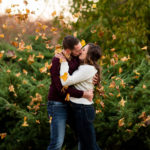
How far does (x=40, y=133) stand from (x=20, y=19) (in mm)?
1610

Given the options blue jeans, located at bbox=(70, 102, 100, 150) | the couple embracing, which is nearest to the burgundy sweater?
the couple embracing

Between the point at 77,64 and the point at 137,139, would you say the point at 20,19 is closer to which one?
the point at 77,64

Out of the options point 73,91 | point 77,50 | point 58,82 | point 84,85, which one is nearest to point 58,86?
point 58,82

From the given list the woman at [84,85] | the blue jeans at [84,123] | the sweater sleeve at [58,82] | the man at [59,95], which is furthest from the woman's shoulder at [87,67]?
the blue jeans at [84,123]

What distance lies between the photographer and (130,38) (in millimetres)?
6238

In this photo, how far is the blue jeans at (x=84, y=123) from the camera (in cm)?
227

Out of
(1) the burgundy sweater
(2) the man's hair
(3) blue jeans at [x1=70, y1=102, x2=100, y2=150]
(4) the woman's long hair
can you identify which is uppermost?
(2) the man's hair

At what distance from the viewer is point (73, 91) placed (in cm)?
226

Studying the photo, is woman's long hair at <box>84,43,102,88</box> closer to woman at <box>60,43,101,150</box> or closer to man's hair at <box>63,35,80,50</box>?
woman at <box>60,43,101,150</box>

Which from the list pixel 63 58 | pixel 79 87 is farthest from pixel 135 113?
pixel 63 58

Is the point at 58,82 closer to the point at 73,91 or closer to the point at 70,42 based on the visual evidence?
the point at 73,91

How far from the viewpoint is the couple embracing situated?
2258mm

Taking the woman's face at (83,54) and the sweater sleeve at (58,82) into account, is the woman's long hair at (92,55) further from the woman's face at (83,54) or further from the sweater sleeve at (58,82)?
the sweater sleeve at (58,82)

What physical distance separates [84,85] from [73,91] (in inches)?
5.8
